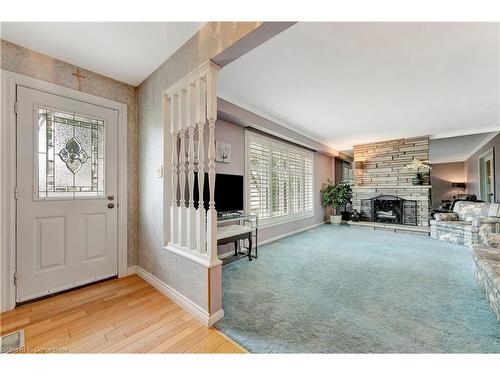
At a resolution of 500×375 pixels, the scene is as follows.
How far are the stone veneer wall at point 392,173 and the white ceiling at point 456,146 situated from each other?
0.77 metres

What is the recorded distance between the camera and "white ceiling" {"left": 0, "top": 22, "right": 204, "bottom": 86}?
5.57 ft

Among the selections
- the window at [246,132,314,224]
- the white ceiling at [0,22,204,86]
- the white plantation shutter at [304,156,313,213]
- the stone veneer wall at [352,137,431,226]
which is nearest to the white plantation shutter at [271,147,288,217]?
the window at [246,132,314,224]

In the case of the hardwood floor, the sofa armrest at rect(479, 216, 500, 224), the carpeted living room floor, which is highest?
the sofa armrest at rect(479, 216, 500, 224)

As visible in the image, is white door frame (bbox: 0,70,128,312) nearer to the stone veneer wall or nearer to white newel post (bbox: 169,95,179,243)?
white newel post (bbox: 169,95,179,243)

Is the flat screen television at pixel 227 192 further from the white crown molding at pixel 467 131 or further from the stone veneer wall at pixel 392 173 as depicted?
the white crown molding at pixel 467 131

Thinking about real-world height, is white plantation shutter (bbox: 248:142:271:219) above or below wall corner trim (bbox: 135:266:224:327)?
above

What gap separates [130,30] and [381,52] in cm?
228

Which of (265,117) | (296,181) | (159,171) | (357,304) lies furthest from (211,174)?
(296,181)

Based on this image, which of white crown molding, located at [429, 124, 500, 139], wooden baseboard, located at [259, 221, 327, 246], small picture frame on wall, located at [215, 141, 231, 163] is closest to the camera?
small picture frame on wall, located at [215, 141, 231, 163]

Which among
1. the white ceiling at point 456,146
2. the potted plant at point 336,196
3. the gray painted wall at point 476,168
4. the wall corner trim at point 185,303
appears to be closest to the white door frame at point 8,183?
the wall corner trim at point 185,303

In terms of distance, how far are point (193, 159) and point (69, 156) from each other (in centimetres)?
141

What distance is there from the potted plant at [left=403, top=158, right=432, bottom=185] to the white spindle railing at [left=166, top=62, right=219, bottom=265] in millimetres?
5608
